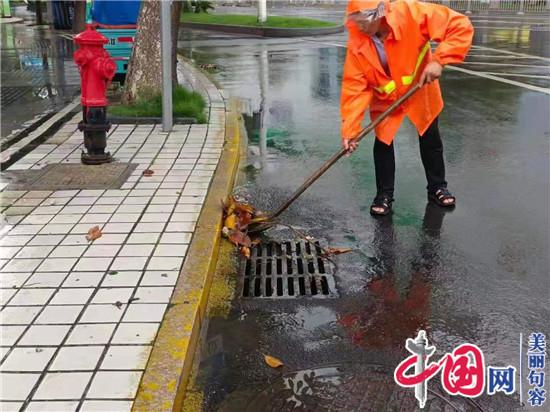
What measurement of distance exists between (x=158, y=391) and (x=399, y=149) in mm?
4832

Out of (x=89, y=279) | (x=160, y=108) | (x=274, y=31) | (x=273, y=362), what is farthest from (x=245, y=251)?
(x=274, y=31)

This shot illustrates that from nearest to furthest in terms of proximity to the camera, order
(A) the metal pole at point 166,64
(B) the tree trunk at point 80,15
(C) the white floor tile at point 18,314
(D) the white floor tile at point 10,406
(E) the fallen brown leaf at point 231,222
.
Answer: (D) the white floor tile at point 10,406 < (C) the white floor tile at point 18,314 < (E) the fallen brown leaf at point 231,222 < (A) the metal pole at point 166,64 < (B) the tree trunk at point 80,15

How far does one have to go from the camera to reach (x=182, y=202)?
5156 mm

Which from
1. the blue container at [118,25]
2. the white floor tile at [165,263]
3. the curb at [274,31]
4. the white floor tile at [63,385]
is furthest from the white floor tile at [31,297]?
the curb at [274,31]

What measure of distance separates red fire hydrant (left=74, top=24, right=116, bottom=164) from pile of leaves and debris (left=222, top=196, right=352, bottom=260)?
1782mm

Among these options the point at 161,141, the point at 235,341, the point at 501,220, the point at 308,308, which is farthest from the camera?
the point at 161,141

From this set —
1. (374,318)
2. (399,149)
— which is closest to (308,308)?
(374,318)

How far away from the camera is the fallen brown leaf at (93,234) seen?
4425 millimetres

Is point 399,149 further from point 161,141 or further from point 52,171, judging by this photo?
point 52,171

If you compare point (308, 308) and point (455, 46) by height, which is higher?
point (455, 46)

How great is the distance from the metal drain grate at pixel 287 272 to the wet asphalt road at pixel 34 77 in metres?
4.25

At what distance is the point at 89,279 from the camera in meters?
3.85

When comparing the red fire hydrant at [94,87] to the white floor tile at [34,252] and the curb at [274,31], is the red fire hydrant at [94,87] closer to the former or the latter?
the white floor tile at [34,252]

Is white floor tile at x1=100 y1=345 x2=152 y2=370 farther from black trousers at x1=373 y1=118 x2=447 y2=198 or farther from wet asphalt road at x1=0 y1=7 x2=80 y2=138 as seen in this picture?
wet asphalt road at x1=0 y1=7 x2=80 y2=138
